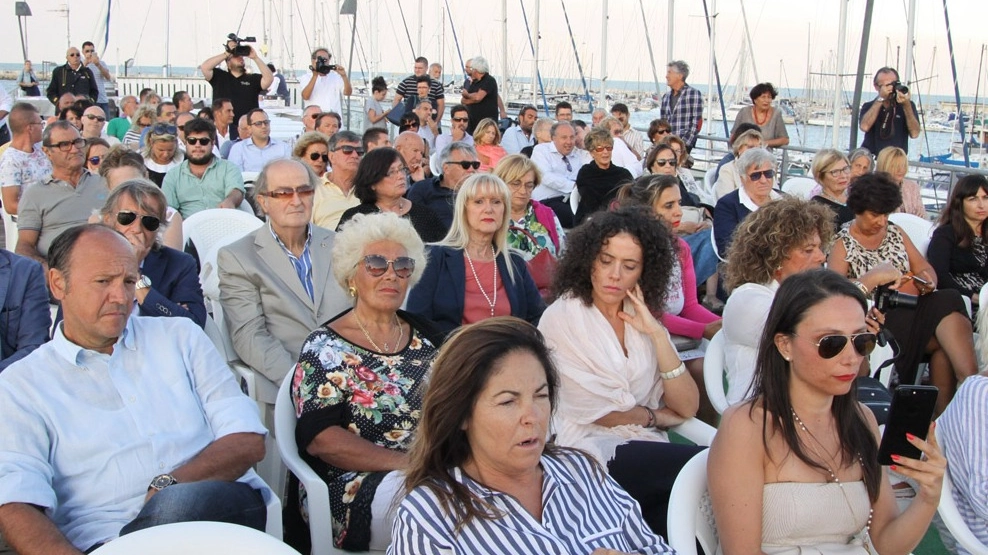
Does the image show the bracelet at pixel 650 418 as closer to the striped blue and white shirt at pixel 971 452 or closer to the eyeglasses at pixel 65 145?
the striped blue and white shirt at pixel 971 452

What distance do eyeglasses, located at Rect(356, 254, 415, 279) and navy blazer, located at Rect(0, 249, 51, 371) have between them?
1.15m

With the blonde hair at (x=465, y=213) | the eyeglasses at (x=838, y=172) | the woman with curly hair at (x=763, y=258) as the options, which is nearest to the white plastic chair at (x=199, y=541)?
the woman with curly hair at (x=763, y=258)

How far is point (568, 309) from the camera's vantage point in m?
3.26

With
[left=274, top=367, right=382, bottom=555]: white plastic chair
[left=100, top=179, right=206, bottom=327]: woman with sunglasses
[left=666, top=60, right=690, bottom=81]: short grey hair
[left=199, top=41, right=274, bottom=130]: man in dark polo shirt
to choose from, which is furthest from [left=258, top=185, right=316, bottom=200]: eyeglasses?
[left=666, top=60, right=690, bottom=81]: short grey hair

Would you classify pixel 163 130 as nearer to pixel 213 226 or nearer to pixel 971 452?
pixel 213 226

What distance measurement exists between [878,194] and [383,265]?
Result: 2.97 meters

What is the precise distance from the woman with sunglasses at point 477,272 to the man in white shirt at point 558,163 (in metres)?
3.79

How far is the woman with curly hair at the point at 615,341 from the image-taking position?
10.2ft

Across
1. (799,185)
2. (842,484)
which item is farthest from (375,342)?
(799,185)

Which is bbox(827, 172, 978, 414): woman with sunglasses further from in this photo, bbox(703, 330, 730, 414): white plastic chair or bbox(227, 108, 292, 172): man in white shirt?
bbox(227, 108, 292, 172): man in white shirt

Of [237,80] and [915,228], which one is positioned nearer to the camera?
[915,228]

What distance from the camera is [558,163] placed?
335 inches

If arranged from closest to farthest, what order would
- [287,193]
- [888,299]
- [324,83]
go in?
1. [287,193]
2. [888,299]
3. [324,83]

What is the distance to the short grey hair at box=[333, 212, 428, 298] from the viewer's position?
311 cm
